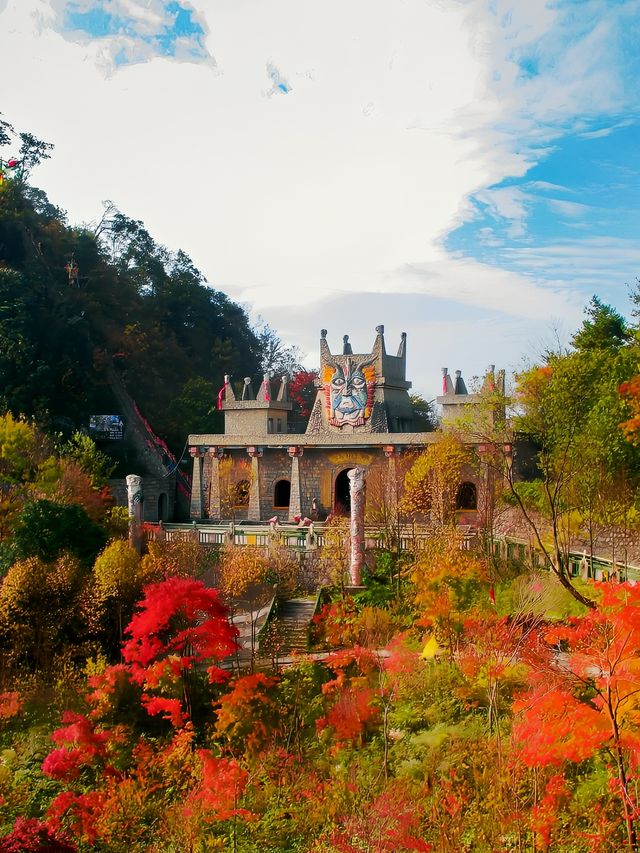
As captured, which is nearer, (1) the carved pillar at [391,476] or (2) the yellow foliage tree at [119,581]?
(2) the yellow foliage tree at [119,581]

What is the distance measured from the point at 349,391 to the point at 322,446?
3.06 meters

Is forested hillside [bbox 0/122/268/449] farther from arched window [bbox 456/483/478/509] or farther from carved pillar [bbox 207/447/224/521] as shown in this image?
arched window [bbox 456/483/478/509]

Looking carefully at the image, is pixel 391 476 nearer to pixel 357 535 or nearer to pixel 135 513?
pixel 357 535

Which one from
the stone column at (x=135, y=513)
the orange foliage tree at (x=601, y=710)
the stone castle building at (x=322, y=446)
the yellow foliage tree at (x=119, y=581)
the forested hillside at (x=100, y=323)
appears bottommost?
the orange foliage tree at (x=601, y=710)

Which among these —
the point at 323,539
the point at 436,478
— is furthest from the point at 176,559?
the point at 436,478

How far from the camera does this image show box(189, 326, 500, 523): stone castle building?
31375 millimetres

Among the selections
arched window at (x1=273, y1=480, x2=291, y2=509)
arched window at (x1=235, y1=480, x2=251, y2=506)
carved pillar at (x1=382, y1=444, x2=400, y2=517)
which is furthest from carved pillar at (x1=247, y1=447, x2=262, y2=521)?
carved pillar at (x1=382, y1=444, x2=400, y2=517)

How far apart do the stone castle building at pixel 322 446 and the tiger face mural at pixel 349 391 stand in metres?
0.04

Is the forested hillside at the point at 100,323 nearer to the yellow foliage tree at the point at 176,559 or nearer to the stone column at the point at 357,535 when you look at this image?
the yellow foliage tree at the point at 176,559

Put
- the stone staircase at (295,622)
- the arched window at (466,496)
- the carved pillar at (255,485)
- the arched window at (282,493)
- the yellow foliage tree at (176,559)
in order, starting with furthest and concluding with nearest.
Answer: the arched window at (282,493) < the carved pillar at (255,485) < the arched window at (466,496) < the yellow foliage tree at (176,559) < the stone staircase at (295,622)

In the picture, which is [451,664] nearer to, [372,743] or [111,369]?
[372,743]

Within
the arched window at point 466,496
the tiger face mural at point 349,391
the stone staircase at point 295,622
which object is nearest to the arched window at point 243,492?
the tiger face mural at point 349,391

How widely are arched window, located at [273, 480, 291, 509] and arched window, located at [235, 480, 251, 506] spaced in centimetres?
126

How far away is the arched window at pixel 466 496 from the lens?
3081cm
